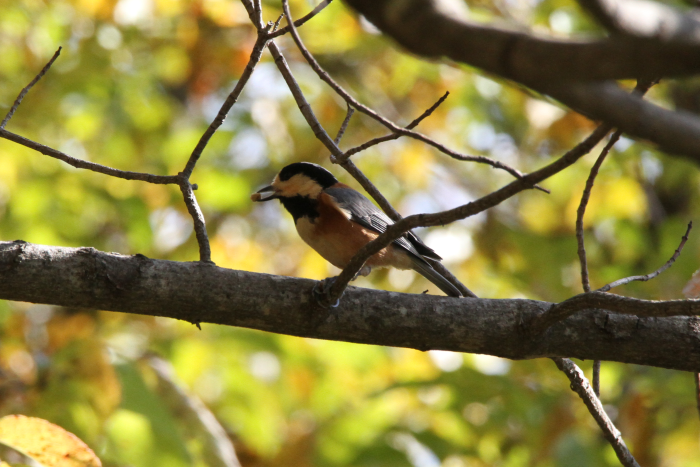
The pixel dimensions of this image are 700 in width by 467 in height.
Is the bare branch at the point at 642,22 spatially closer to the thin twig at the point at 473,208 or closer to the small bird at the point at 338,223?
the thin twig at the point at 473,208

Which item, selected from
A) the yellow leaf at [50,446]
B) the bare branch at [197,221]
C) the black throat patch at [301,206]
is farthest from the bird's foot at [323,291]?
the black throat patch at [301,206]

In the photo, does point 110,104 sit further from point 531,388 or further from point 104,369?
point 531,388

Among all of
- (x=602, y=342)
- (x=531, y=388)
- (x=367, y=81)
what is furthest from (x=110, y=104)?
(x=602, y=342)

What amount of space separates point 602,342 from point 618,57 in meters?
2.08

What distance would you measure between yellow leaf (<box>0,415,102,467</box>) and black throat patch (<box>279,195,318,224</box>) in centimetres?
275

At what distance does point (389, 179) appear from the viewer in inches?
346

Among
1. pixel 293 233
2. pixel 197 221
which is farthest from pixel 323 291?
pixel 293 233

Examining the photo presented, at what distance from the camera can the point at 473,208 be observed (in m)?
2.14

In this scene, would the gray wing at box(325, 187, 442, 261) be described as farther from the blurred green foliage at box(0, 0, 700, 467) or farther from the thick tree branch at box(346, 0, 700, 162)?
the thick tree branch at box(346, 0, 700, 162)

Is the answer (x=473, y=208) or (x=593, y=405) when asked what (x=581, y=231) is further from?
(x=473, y=208)

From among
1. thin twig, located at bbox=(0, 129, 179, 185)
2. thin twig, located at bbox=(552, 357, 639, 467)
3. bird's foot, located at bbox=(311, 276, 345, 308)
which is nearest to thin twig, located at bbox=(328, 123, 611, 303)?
bird's foot, located at bbox=(311, 276, 345, 308)

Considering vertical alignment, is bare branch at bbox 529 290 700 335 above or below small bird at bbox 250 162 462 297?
below

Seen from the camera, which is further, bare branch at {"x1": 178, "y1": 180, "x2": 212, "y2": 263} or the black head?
the black head

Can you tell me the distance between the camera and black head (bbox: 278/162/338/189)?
18.1 ft
